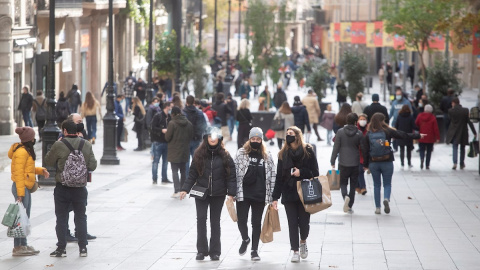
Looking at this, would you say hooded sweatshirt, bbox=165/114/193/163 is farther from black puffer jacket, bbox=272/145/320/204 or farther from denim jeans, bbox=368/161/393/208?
black puffer jacket, bbox=272/145/320/204

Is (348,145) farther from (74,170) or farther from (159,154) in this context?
(74,170)

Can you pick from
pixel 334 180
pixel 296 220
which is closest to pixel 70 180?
pixel 296 220

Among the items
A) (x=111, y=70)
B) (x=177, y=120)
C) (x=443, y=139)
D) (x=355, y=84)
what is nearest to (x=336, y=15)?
(x=355, y=84)

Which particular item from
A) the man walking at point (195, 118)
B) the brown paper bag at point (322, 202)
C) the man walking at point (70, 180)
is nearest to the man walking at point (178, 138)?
the man walking at point (195, 118)

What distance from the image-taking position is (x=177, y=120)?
18406 millimetres

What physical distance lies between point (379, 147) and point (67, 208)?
5538mm

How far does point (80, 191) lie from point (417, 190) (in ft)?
30.6

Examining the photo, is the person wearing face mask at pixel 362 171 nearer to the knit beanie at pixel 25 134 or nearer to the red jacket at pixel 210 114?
the knit beanie at pixel 25 134

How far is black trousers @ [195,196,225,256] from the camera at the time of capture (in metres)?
12.4

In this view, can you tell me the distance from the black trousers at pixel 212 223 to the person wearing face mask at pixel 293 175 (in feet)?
2.14

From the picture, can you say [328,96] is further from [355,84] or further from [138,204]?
[138,204]

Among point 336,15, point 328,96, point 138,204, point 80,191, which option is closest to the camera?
point 80,191

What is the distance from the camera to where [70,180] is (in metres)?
12.3

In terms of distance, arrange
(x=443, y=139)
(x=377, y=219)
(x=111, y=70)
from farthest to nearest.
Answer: (x=443, y=139), (x=111, y=70), (x=377, y=219)
